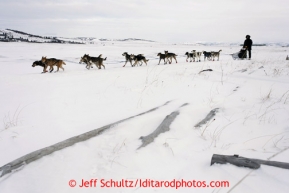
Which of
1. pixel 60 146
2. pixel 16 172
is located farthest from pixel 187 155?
pixel 16 172

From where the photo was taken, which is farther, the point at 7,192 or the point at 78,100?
the point at 78,100

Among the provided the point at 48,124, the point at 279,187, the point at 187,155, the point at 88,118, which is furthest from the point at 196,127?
the point at 48,124

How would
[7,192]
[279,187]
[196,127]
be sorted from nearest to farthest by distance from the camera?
[279,187] → [7,192] → [196,127]

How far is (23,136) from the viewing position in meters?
2.65

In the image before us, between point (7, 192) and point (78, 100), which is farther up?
point (78, 100)

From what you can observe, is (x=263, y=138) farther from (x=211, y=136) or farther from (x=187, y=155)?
(x=187, y=155)

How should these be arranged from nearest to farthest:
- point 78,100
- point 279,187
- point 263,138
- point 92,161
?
point 279,187, point 92,161, point 263,138, point 78,100

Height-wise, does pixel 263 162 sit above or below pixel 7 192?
above

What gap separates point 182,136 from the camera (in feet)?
8.81

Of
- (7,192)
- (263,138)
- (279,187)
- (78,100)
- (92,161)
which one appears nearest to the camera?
(279,187)

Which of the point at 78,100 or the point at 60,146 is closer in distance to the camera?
the point at 60,146

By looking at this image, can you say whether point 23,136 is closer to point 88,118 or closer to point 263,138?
point 88,118

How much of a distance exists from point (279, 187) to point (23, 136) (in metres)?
2.85

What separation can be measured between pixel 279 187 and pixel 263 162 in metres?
0.30
